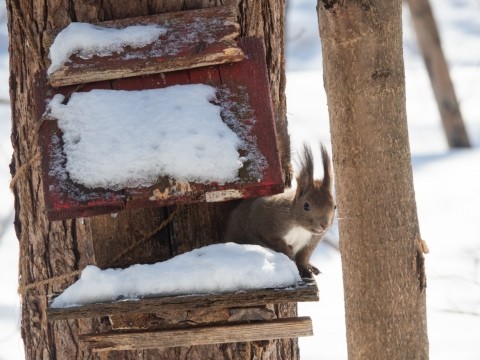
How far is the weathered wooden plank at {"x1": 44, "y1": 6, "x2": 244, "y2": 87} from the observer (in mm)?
2256

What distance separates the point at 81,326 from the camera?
110 inches

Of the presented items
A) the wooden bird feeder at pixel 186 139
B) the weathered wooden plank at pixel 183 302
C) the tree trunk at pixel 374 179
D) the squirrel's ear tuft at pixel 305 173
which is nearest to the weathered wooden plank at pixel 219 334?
the wooden bird feeder at pixel 186 139

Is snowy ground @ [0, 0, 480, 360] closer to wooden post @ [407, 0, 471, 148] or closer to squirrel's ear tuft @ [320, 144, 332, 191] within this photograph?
squirrel's ear tuft @ [320, 144, 332, 191]

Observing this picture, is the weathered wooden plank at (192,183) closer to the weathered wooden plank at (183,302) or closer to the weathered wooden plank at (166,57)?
the weathered wooden plank at (166,57)

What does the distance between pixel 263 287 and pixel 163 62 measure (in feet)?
2.09

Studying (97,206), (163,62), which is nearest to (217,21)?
(163,62)

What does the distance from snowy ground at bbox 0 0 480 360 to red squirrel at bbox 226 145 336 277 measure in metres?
0.17

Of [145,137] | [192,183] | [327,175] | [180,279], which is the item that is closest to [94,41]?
[145,137]

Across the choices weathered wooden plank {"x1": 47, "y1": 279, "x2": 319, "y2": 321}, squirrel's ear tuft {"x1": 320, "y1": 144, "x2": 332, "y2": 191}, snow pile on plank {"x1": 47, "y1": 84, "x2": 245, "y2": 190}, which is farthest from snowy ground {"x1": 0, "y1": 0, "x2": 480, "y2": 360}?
weathered wooden plank {"x1": 47, "y1": 279, "x2": 319, "y2": 321}

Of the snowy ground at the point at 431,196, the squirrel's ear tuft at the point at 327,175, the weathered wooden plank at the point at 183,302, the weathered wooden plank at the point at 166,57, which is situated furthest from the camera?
the snowy ground at the point at 431,196

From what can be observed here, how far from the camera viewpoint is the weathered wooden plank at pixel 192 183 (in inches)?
83.4

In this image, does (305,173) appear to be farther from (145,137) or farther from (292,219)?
(145,137)

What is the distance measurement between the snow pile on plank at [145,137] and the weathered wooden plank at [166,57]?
0.16ft

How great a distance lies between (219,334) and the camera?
89.7 inches
